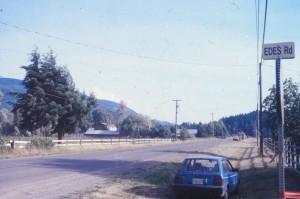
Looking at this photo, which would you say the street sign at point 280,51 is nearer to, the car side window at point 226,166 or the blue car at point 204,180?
the blue car at point 204,180

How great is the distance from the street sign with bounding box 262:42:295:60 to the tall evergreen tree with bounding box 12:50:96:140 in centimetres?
4455

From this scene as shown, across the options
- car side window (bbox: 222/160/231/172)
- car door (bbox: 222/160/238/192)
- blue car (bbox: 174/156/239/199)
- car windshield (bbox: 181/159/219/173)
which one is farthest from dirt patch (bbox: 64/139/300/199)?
car windshield (bbox: 181/159/219/173)

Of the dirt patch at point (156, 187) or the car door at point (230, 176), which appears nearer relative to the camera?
the car door at point (230, 176)

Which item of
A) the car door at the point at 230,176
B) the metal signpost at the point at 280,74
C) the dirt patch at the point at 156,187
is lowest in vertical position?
the dirt patch at the point at 156,187

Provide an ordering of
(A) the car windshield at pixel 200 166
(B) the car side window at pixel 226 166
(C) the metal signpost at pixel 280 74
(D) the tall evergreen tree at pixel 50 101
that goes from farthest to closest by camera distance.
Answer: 1. (D) the tall evergreen tree at pixel 50 101
2. (B) the car side window at pixel 226 166
3. (A) the car windshield at pixel 200 166
4. (C) the metal signpost at pixel 280 74

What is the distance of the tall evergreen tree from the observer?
163ft

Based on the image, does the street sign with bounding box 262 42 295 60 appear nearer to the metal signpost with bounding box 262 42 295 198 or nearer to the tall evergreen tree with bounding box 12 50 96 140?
the metal signpost with bounding box 262 42 295 198

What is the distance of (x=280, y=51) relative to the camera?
20.9 feet

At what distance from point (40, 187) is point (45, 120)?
3708cm

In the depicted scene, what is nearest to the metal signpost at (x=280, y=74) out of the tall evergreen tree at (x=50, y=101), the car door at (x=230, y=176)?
the car door at (x=230, y=176)

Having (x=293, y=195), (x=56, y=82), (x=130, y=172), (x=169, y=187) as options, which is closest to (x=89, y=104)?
(x=56, y=82)

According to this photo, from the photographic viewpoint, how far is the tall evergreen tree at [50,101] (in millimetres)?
49594

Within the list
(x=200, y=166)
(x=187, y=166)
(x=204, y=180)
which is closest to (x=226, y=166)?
(x=200, y=166)

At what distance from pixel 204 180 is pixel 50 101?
42.0m
